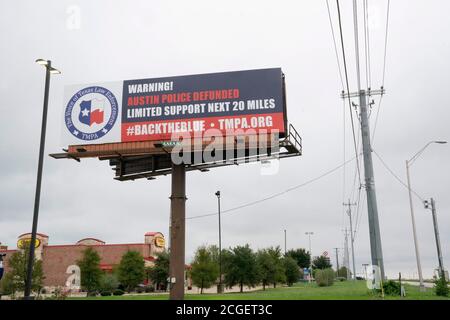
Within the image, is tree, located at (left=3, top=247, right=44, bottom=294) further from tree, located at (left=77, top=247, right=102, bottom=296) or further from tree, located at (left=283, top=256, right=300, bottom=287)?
tree, located at (left=283, top=256, right=300, bottom=287)

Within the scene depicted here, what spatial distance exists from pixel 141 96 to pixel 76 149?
5522mm

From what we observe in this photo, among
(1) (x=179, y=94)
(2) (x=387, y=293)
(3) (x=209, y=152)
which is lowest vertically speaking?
(2) (x=387, y=293)

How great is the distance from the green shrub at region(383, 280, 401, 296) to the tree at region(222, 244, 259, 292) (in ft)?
97.7

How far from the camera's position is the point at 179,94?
95.9ft

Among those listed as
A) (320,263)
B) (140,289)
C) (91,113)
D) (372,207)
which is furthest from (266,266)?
(320,263)

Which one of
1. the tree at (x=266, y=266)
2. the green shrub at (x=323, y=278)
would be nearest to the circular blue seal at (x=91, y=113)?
the tree at (x=266, y=266)

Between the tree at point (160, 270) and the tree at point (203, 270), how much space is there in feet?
40.2

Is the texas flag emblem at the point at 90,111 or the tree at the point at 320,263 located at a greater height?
the texas flag emblem at the point at 90,111

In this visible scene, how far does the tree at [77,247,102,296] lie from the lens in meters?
58.3

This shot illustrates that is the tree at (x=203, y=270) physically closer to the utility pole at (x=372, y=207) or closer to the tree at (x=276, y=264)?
the tree at (x=276, y=264)

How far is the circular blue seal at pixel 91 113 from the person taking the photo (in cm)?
3000
